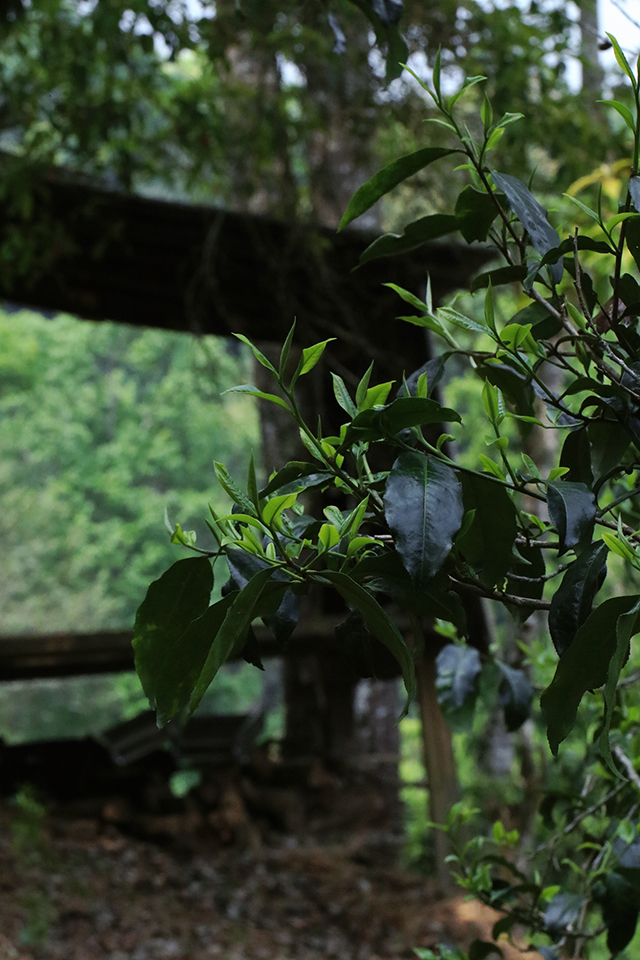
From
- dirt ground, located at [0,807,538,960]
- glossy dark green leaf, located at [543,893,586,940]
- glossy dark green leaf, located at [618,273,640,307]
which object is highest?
glossy dark green leaf, located at [618,273,640,307]

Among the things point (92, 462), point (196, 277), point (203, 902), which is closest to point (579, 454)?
point (196, 277)

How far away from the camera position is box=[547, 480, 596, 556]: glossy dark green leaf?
0.54 meters

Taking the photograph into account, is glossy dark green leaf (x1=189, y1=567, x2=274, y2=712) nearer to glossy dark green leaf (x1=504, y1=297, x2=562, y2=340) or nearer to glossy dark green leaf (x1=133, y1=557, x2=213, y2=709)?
glossy dark green leaf (x1=133, y1=557, x2=213, y2=709)

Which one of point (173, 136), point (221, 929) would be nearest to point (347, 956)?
point (221, 929)

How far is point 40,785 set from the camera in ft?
12.9

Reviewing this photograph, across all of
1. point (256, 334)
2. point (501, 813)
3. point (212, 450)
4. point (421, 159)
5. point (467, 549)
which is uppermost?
point (421, 159)

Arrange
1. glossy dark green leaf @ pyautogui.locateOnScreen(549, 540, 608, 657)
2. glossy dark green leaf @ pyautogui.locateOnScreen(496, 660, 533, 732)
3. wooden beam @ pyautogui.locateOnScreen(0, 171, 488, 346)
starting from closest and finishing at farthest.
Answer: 1. glossy dark green leaf @ pyautogui.locateOnScreen(549, 540, 608, 657)
2. glossy dark green leaf @ pyautogui.locateOnScreen(496, 660, 533, 732)
3. wooden beam @ pyautogui.locateOnScreen(0, 171, 488, 346)

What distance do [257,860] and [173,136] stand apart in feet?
9.69

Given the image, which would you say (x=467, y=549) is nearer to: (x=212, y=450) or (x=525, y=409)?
(x=525, y=409)

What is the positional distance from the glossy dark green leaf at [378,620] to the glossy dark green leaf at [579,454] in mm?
231

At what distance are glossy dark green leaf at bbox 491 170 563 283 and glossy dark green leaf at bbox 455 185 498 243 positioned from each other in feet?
0.09

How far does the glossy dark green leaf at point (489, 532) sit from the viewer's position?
0.59 m

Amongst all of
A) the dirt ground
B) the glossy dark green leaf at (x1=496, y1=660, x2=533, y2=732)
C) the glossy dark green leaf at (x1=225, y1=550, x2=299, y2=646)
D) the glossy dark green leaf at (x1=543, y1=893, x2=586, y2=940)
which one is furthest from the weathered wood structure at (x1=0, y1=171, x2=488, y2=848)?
the glossy dark green leaf at (x1=225, y1=550, x2=299, y2=646)

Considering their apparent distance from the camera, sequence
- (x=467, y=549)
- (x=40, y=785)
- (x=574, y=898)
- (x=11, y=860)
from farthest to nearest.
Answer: (x=40, y=785) < (x=11, y=860) < (x=574, y=898) < (x=467, y=549)
